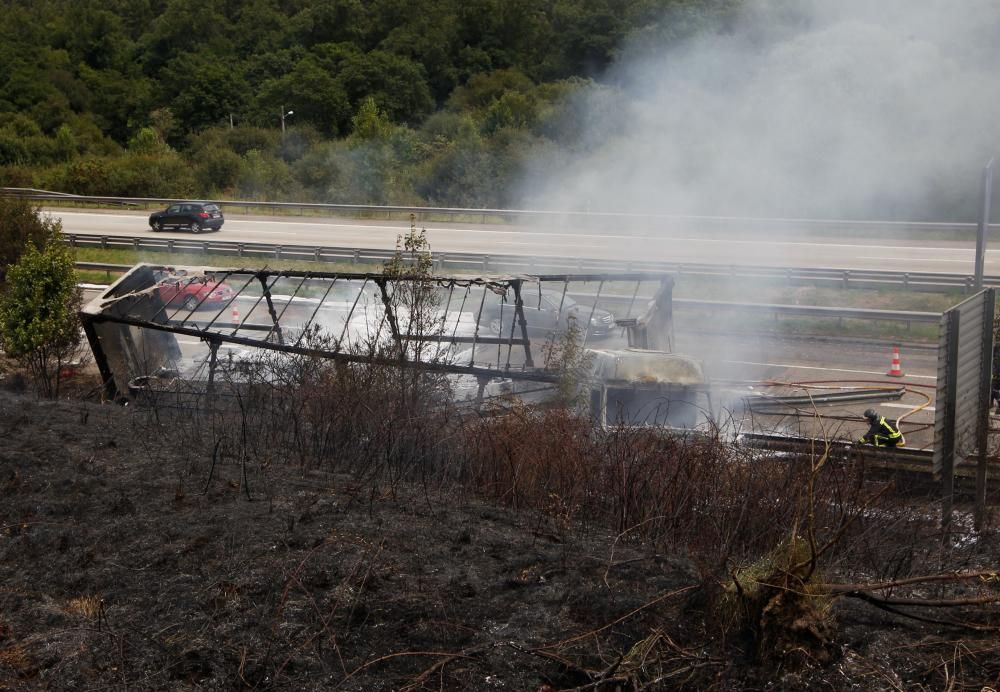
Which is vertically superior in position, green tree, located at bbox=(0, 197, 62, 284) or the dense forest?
the dense forest

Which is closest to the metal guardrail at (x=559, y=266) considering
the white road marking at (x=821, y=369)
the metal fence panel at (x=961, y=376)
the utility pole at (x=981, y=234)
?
the white road marking at (x=821, y=369)

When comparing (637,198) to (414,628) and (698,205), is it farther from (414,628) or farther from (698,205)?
(414,628)

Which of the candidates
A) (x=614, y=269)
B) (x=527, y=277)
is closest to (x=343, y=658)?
(x=527, y=277)

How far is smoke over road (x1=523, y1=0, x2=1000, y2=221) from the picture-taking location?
22.7 metres

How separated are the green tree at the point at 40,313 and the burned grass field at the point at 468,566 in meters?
7.87

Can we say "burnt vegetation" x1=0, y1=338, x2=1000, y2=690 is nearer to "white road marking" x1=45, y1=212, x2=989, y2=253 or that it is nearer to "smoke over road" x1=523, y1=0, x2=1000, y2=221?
"smoke over road" x1=523, y1=0, x2=1000, y2=221

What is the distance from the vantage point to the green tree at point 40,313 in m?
16.2

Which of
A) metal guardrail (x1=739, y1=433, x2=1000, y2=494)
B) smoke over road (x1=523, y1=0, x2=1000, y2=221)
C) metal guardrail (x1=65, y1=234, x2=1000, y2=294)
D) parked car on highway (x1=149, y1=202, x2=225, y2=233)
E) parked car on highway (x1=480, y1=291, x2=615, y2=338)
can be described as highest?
smoke over road (x1=523, y1=0, x2=1000, y2=221)

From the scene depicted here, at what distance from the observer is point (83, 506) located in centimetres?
694

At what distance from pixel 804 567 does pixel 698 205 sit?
2560cm

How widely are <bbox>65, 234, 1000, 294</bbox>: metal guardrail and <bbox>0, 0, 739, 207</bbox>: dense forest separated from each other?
9583 millimetres

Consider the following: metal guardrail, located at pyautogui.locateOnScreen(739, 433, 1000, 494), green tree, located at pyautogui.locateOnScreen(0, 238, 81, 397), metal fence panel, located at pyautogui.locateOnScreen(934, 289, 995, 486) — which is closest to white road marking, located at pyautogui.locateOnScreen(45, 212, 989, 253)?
green tree, located at pyautogui.locateOnScreen(0, 238, 81, 397)

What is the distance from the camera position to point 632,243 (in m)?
27.8

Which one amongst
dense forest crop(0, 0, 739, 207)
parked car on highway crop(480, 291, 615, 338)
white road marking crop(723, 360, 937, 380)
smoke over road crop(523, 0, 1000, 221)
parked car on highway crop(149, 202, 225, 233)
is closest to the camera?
white road marking crop(723, 360, 937, 380)
